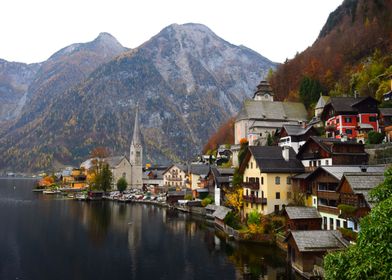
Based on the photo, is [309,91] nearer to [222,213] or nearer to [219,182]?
[219,182]

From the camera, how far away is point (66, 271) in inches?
1457

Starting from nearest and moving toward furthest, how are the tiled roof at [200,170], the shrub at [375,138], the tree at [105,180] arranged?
1. the shrub at [375,138]
2. the tiled roof at [200,170]
3. the tree at [105,180]

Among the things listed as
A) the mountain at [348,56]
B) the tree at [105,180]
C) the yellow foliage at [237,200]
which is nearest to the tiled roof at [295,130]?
the yellow foliage at [237,200]

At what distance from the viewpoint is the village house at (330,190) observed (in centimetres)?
3886

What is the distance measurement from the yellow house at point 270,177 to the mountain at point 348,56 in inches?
1389

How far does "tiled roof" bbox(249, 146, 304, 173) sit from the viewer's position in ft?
164

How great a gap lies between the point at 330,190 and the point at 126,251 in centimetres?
2517

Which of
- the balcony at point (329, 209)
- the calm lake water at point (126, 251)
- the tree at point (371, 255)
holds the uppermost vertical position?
the tree at point (371, 255)

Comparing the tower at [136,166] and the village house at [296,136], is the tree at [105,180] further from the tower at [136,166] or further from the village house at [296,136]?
the village house at [296,136]

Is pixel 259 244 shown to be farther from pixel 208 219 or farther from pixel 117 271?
pixel 208 219

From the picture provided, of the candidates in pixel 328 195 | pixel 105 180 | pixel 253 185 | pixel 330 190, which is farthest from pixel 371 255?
pixel 105 180

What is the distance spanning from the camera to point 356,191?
33312mm

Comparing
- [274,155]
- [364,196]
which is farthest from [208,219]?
[364,196]

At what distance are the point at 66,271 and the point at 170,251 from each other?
12732 mm
